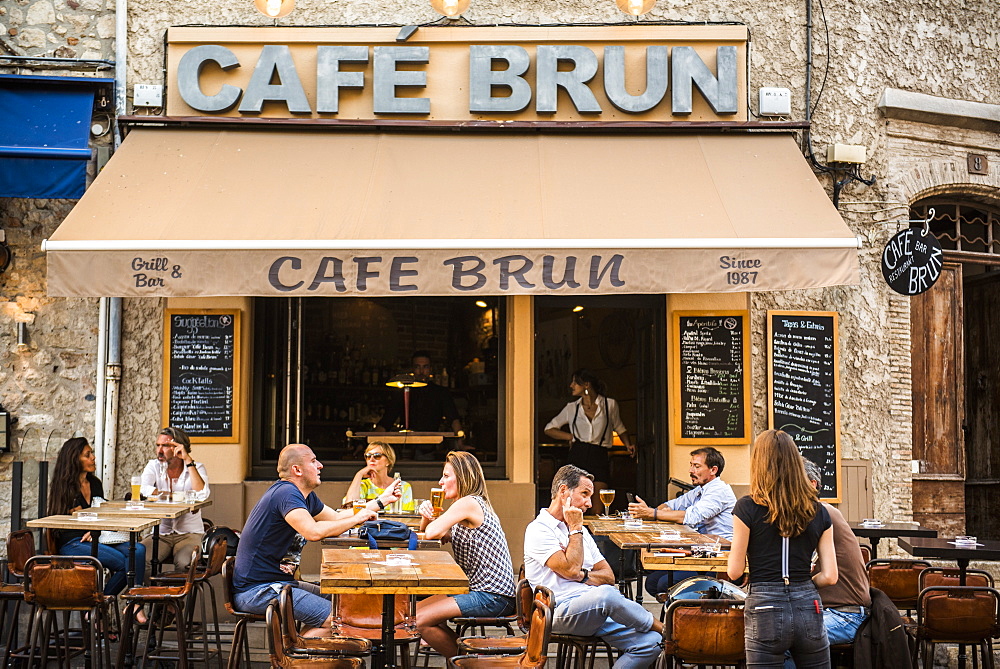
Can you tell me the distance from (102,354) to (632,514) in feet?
14.6

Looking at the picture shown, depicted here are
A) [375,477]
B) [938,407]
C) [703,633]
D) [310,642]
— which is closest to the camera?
[703,633]

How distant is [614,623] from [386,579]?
1449mm

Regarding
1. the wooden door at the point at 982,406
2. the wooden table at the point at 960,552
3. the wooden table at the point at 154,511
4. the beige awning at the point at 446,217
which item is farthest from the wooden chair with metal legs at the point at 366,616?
the wooden door at the point at 982,406

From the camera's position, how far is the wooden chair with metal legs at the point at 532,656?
4781 millimetres

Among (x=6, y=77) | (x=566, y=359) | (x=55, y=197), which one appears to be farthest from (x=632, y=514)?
(x=6, y=77)

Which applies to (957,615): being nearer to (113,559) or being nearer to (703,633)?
(703,633)

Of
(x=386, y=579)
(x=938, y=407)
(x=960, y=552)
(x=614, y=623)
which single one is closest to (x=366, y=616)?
(x=386, y=579)

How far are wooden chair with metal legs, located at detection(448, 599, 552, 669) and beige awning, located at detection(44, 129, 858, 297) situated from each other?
2.64 metres

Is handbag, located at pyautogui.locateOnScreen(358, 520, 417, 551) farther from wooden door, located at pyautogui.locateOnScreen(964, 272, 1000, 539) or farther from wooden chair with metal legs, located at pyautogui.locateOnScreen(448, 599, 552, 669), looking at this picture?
wooden door, located at pyautogui.locateOnScreen(964, 272, 1000, 539)

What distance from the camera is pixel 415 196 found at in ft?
26.3

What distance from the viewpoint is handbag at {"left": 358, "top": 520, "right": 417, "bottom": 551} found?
6.76 m

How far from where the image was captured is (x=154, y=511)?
737cm

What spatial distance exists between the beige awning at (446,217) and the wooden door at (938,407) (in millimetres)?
2179

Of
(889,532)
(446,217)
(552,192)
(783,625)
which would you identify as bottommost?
(783,625)
